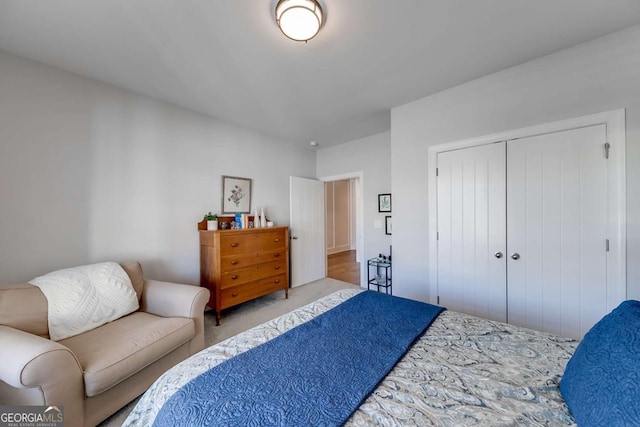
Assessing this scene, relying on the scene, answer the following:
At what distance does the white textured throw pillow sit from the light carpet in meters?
0.66

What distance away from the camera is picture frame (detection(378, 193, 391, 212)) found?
378cm

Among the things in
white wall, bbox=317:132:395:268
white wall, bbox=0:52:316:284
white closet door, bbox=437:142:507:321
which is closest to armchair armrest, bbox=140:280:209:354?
white wall, bbox=0:52:316:284

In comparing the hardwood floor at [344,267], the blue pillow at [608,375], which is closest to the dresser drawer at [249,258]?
the hardwood floor at [344,267]

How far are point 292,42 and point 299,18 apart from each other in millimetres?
342

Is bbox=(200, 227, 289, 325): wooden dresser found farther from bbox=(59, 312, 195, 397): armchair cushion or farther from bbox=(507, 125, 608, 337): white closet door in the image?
bbox=(507, 125, 608, 337): white closet door

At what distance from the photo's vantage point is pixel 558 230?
6.35 feet

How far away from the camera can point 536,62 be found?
2.00 meters

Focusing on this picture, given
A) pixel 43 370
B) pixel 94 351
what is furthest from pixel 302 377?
pixel 94 351

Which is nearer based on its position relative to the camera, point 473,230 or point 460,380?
point 460,380

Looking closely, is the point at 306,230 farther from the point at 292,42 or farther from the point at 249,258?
the point at 292,42

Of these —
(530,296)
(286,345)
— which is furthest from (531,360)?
(530,296)

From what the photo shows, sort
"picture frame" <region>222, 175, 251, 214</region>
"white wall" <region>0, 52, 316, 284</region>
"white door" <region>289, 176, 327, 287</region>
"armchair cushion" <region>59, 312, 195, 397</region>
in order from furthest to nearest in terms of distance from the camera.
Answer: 1. "white door" <region>289, 176, 327, 287</region>
2. "picture frame" <region>222, 175, 251, 214</region>
3. "white wall" <region>0, 52, 316, 284</region>
4. "armchair cushion" <region>59, 312, 195, 397</region>

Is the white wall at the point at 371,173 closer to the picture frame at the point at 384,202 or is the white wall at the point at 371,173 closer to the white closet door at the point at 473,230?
the picture frame at the point at 384,202

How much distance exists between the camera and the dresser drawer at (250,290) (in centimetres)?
285
